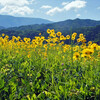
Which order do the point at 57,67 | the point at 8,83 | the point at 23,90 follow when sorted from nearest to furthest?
the point at 23,90 → the point at 8,83 → the point at 57,67

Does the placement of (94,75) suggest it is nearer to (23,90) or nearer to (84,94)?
(84,94)

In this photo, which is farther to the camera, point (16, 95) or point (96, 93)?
point (16, 95)

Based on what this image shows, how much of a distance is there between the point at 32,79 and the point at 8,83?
0.46 metres

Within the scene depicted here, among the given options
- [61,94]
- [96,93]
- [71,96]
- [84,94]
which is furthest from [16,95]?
[96,93]

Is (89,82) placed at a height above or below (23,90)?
above

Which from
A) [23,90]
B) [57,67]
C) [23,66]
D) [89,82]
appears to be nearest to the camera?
[89,82]

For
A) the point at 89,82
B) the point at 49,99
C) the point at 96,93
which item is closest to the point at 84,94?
the point at 96,93

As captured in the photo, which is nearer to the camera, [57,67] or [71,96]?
[71,96]

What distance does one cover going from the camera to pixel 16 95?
2.35 m

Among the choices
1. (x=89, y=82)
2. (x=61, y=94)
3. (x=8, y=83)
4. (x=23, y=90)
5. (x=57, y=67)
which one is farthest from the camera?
(x=57, y=67)

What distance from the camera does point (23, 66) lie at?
3.66m

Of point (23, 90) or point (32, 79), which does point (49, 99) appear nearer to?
point (23, 90)

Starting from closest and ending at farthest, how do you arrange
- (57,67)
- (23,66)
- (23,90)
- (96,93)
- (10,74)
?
1. (96,93)
2. (23,90)
3. (10,74)
4. (57,67)
5. (23,66)

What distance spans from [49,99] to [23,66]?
1.75m
